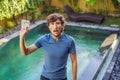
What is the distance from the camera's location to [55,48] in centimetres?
300

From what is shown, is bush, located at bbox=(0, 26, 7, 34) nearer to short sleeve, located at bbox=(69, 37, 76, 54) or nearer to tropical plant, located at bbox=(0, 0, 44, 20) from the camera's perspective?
tropical plant, located at bbox=(0, 0, 44, 20)

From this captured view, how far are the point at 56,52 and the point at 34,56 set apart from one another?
20.6 ft

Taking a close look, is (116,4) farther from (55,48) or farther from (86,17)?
(55,48)

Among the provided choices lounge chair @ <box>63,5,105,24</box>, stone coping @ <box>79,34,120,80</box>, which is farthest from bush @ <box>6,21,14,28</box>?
stone coping @ <box>79,34,120,80</box>

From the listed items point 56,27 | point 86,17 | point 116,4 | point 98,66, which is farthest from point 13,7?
point 56,27

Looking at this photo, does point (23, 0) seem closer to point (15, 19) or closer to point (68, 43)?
point (15, 19)

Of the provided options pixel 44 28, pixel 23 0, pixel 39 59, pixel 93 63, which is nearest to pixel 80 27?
pixel 44 28

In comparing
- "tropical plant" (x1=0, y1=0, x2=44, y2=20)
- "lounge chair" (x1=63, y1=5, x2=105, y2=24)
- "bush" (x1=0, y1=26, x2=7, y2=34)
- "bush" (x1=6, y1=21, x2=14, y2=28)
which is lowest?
"lounge chair" (x1=63, y1=5, x2=105, y2=24)

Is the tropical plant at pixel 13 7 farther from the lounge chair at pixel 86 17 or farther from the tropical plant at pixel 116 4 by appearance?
the tropical plant at pixel 116 4

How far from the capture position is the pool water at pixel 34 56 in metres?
7.61

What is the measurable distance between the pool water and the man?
12.8 feet

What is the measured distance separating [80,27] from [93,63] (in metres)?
6.22

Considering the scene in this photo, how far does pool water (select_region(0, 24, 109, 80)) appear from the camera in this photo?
7609 millimetres

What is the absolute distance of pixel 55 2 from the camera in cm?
1622
